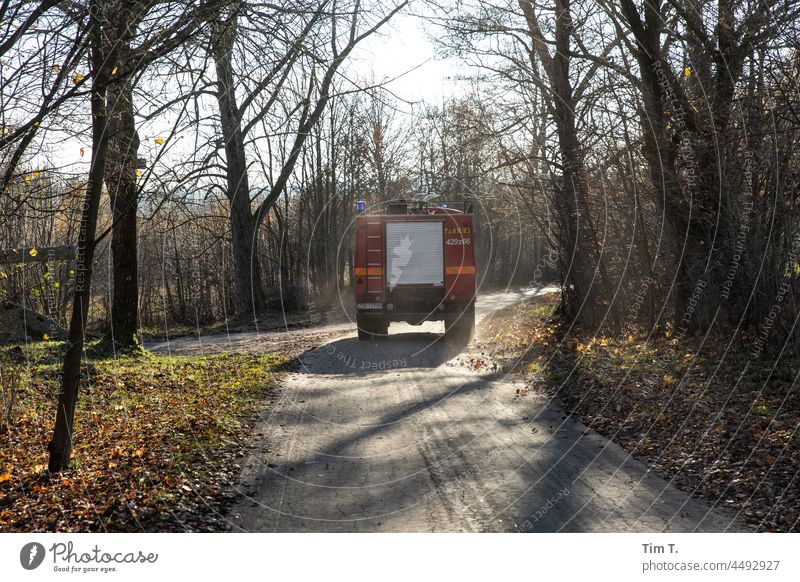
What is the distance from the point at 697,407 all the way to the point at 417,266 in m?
9.61

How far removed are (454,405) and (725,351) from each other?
4033mm

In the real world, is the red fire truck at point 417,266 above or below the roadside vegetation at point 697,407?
above

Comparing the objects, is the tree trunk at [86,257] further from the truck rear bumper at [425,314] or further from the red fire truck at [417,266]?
the truck rear bumper at [425,314]

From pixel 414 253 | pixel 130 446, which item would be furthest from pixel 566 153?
pixel 130 446

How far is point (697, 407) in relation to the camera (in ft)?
27.0

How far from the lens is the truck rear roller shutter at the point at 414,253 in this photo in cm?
1712

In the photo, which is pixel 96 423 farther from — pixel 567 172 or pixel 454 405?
pixel 567 172

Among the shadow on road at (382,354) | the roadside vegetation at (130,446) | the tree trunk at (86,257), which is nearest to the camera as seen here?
the roadside vegetation at (130,446)

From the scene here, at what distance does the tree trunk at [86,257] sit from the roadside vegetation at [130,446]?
328 mm

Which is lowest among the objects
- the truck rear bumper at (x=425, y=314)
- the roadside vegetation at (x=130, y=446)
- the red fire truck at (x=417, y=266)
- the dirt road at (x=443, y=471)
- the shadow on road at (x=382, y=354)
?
the shadow on road at (x=382, y=354)

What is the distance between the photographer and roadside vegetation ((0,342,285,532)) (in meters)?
5.33

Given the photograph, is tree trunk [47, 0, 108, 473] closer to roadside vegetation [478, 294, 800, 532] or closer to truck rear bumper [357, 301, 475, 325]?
roadside vegetation [478, 294, 800, 532]

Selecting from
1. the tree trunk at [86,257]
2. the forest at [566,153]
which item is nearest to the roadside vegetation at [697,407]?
the forest at [566,153]

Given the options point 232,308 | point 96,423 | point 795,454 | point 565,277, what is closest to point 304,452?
point 96,423
